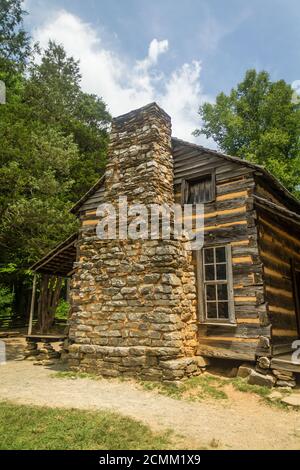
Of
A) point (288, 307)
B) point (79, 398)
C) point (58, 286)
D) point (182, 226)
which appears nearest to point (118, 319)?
point (79, 398)

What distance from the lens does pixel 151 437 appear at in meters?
4.36

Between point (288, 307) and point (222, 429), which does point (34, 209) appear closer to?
point (288, 307)

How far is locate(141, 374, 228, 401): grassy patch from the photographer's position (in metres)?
6.68

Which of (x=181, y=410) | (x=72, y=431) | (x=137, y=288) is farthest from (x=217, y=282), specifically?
(x=72, y=431)

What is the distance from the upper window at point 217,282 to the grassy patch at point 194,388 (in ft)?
5.04

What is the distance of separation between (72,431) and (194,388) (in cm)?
342

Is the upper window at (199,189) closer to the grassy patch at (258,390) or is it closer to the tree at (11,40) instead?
the grassy patch at (258,390)

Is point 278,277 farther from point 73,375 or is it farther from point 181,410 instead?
point 73,375

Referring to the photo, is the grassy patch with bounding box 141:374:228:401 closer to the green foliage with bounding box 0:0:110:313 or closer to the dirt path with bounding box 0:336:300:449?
the dirt path with bounding box 0:336:300:449

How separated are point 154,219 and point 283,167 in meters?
13.1

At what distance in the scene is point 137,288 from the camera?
8.42 m

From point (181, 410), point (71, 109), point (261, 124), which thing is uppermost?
point (71, 109)

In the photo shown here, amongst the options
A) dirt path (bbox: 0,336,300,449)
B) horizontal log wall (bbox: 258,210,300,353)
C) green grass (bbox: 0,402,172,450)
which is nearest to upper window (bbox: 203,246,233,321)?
horizontal log wall (bbox: 258,210,300,353)

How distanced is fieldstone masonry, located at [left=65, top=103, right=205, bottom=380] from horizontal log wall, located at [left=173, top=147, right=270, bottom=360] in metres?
0.71
